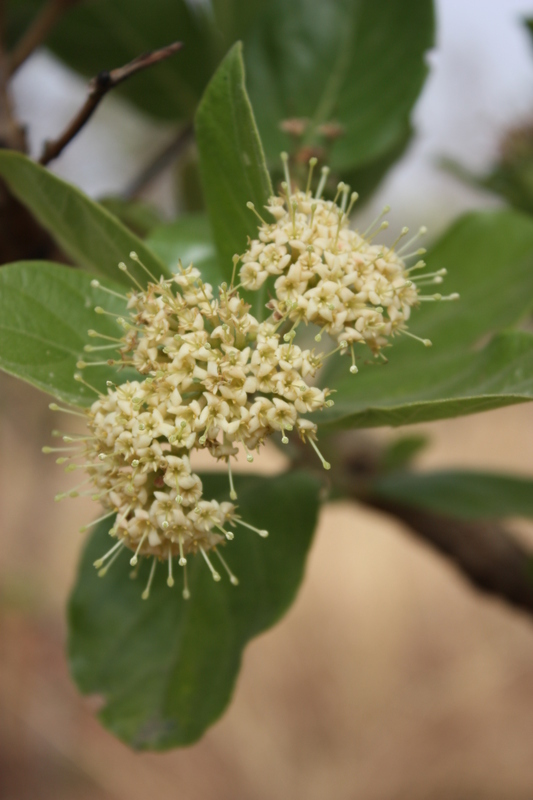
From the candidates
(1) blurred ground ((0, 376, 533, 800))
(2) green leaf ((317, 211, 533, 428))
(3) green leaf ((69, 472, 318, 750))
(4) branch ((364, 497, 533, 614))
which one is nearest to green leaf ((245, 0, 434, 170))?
(2) green leaf ((317, 211, 533, 428))

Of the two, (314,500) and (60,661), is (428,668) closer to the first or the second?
(60,661)

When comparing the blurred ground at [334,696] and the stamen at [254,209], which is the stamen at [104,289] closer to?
the stamen at [254,209]

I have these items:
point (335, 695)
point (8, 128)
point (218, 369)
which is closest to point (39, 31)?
point (8, 128)

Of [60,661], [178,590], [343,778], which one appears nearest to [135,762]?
[60,661]

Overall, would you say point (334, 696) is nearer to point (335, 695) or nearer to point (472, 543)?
point (335, 695)

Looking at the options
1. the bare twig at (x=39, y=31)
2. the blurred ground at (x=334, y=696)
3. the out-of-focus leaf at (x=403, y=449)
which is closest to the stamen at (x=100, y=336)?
the bare twig at (x=39, y=31)

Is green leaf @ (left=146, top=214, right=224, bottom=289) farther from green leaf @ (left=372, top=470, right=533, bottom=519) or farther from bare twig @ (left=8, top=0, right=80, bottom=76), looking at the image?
green leaf @ (left=372, top=470, right=533, bottom=519)
